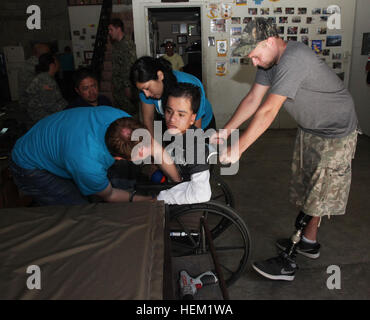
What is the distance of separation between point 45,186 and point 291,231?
5.75 feet

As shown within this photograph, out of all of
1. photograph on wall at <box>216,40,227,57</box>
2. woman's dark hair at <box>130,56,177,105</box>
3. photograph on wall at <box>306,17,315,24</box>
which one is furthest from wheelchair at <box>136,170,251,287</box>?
photograph on wall at <box>306,17,315,24</box>

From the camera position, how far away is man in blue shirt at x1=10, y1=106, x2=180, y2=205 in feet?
4.50

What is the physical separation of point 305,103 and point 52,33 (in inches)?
361

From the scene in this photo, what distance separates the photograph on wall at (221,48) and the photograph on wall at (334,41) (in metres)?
1.65

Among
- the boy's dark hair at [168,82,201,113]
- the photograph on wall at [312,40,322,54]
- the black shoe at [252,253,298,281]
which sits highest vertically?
the photograph on wall at [312,40,322,54]

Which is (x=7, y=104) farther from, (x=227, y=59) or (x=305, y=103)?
(x=305, y=103)

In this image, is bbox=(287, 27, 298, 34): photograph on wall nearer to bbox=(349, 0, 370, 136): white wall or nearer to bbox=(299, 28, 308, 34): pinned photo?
bbox=(299, 28, 308, 34): pinned photo

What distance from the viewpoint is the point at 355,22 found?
490cm

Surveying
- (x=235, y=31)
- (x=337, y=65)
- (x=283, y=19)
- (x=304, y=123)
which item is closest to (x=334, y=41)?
(x=337, y=65)

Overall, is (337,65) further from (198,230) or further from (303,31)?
(198,230)

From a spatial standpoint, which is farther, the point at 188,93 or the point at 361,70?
the point at 361,70

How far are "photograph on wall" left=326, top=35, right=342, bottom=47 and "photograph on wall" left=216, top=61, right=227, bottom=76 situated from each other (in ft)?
5.51

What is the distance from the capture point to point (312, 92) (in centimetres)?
157

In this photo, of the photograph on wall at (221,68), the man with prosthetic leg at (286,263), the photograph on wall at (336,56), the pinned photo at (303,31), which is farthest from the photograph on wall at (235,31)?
the man with prosthetic leg at (286,263)
